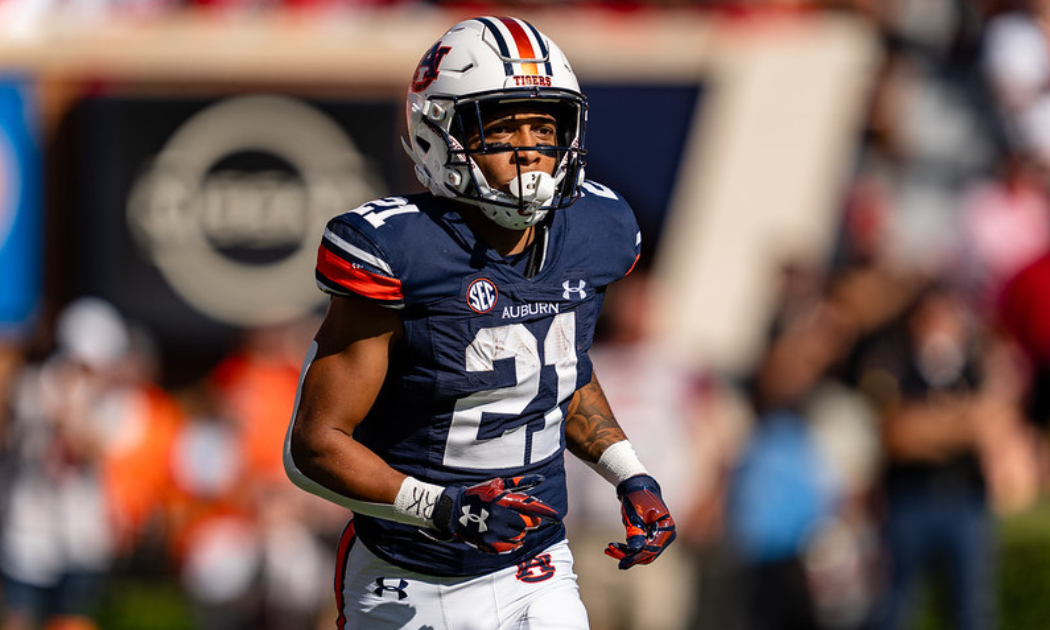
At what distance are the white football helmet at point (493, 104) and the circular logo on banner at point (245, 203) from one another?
25.5 feet

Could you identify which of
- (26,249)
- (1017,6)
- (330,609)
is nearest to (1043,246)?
(1017,6)

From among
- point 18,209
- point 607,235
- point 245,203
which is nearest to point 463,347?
point 607,235

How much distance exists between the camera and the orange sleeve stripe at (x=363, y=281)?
141 inches

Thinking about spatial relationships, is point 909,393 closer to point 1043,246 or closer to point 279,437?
point 1043,246

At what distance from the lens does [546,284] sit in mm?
3840

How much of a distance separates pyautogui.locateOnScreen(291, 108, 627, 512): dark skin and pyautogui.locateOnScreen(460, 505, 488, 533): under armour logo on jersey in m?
0.20

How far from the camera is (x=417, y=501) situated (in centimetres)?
361

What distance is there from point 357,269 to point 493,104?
531 mm

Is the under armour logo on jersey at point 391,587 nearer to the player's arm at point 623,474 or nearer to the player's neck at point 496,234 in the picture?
the player's arm at point 623,474

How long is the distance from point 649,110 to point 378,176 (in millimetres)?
2000

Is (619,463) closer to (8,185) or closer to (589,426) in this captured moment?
(589,426)

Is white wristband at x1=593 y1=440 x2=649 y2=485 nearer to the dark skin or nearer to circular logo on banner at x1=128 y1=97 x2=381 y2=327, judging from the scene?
the dark skin

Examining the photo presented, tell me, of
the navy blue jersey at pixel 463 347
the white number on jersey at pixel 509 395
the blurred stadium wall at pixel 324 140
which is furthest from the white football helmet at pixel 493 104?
the blurred stadium wall at pixel 324 140

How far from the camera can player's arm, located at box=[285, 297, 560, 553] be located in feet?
11.8
